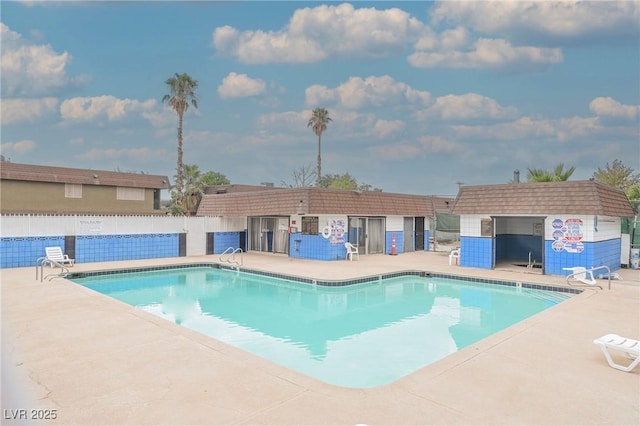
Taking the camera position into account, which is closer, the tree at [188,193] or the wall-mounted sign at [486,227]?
the wall-mounted sign at [486,227]

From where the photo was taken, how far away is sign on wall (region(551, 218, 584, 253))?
12398mm

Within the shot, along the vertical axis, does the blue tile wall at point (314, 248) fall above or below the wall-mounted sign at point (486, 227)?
below

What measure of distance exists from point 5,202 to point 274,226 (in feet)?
47.3

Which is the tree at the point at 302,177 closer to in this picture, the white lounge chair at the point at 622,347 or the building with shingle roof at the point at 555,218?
the building with shingle roof at the point at 555,218

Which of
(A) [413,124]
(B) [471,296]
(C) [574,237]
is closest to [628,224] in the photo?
(C) [574,237]

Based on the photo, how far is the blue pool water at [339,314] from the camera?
6.35m

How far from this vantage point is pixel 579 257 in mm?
12398

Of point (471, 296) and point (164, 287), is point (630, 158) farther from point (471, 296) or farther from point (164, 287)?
point (164, 287)

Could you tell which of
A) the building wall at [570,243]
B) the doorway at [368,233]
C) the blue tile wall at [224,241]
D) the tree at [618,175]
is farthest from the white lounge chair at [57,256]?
the tree at [618,175]

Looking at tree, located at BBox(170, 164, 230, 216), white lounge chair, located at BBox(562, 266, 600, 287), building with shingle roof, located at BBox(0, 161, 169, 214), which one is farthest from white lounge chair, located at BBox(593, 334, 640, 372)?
tree, located at BBox(170, 164, 230, 216)

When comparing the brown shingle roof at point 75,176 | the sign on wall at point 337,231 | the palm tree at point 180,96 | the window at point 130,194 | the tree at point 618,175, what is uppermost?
the palm tree at point 180,96

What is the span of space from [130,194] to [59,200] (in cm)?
388

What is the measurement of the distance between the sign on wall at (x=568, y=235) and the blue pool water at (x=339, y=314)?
2.24 m

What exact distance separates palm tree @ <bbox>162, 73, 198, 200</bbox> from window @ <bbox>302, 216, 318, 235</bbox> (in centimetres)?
1515
